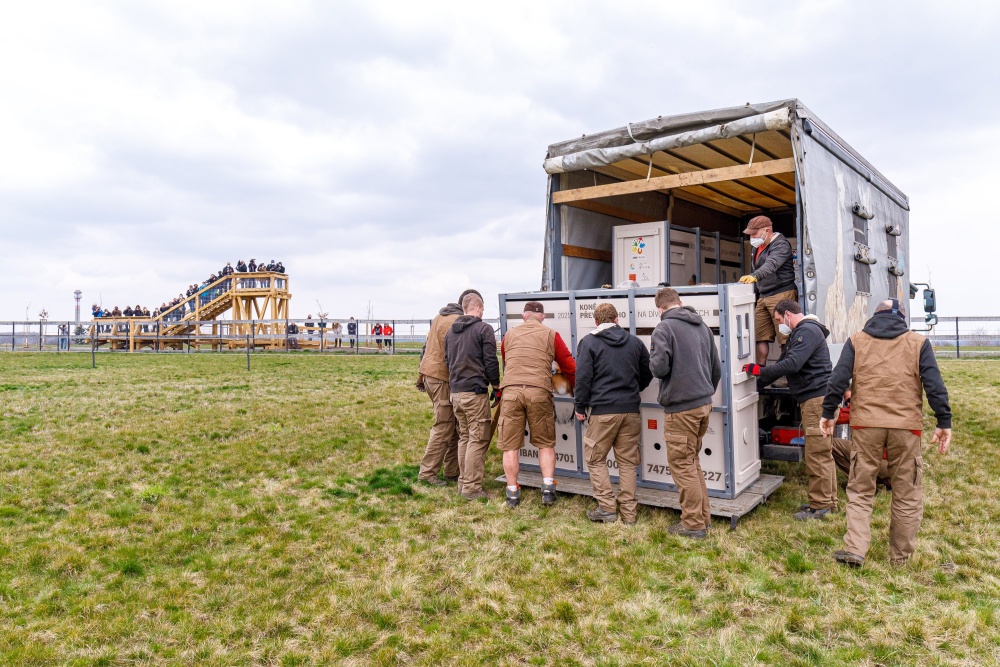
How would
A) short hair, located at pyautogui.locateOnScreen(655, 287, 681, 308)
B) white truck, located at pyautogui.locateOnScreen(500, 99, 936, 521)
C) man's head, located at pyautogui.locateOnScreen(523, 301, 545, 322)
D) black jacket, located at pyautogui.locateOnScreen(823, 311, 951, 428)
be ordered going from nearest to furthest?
black jacket, located at pyautogui.locateOnScreen(823, 311, 951, 428) < short hair, located at pyautogui.locateOnScreen(655, 287, 681, 308) < white truck, located at pyautogui.locateOnScreen(500, 99, 936, 521) < man's head, located at pyautogui.locateOnScreen(523, 301, 545, 322)

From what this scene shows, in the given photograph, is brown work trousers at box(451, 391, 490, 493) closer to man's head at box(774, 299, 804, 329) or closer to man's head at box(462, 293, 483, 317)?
man's head at box(462, 293, 483, 317)

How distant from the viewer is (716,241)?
8516 mm

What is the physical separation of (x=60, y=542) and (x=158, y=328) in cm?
3043

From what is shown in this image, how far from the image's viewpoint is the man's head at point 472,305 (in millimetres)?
6125

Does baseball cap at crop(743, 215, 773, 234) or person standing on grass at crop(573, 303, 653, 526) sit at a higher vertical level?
baseball cap at crop(743, 215, 773, 234)

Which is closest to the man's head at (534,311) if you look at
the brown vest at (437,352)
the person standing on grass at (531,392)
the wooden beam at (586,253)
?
the person standing on grass at (531,392)

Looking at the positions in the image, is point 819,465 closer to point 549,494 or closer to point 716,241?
point 549,494

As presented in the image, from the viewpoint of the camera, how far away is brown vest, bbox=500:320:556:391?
18.5 ft

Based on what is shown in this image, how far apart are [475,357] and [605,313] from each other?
4.42ft

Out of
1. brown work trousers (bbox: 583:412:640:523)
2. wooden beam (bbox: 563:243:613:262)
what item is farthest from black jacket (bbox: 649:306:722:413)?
wooden beam (bbox: 563:243:613:262)

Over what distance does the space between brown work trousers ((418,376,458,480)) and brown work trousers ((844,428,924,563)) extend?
140 inches

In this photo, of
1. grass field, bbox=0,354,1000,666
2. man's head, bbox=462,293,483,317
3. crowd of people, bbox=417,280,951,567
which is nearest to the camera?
grass field, bbox=0,354,1000,666

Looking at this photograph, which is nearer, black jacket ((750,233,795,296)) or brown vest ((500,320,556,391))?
brown vest ((500,320,556,391))

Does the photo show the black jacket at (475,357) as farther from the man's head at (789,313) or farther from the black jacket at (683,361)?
the man's head at (789,313)
